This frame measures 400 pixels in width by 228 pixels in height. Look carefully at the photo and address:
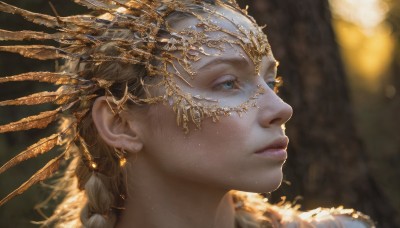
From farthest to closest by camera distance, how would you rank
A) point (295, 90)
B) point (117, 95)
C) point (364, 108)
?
point (364, 108)
point (295, 90)
point (117, 95)

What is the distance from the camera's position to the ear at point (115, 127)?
10.2ft

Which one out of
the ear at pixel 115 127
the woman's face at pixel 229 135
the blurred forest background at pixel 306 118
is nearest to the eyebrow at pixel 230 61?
the woman's face at pixel 229 135

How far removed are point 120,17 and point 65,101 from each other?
1.33 feet

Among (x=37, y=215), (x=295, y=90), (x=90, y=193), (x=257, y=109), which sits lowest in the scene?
(x=37, y=215)

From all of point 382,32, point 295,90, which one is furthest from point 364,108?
point 295,90

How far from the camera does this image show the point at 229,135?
289 centimetres

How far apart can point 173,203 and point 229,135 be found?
0.41m

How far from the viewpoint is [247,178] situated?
115 inches

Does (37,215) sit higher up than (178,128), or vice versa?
(178,128)

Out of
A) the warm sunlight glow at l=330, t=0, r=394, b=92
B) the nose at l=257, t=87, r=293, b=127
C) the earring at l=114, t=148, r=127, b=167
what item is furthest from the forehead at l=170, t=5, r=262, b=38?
the warm sunlight glow at l=330, t=0, r=394, b=92

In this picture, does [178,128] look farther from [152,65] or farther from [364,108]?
[364,108]

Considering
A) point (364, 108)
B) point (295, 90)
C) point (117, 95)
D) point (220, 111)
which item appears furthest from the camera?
point (364, 108)

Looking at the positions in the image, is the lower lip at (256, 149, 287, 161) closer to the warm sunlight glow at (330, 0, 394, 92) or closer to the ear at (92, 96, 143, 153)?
the ear at (92, 96, 143, 153)

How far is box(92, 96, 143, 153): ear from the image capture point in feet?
10.2
